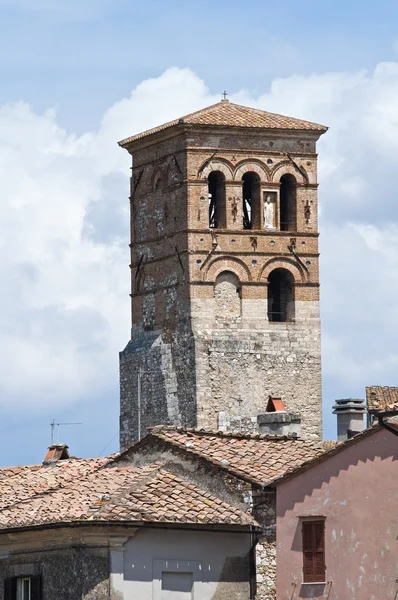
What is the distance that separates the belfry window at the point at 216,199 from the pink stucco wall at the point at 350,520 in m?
32.4

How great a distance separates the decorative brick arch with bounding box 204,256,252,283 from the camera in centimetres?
7106

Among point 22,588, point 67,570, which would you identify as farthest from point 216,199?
point 67,570

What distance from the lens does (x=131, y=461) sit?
42.9m

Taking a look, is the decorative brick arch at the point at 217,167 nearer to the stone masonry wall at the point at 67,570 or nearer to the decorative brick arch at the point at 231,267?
the decorative brick arch at the point at 231,267

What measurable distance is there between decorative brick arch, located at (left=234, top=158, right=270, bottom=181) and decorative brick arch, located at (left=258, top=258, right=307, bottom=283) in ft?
7.55

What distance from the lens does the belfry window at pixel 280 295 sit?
72125mm

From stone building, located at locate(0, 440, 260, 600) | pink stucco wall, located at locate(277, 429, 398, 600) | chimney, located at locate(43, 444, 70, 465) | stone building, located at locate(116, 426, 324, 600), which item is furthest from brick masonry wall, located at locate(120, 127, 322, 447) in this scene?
pink stucco wall, located at locate(277, 429, 398, 600)

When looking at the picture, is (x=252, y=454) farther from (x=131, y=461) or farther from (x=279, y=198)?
(x=279, y=198)

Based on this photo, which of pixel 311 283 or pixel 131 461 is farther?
pixel 311 283

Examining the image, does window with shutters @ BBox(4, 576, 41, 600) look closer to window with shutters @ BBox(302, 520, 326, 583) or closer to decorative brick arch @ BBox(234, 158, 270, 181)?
window with shutters @ BBox(302, 520, 326, 583)

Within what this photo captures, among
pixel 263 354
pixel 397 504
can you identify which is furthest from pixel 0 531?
pixel 263 354

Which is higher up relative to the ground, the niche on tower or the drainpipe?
the niche on tower

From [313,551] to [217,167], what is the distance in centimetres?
3292

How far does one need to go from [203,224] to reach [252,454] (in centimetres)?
2973
